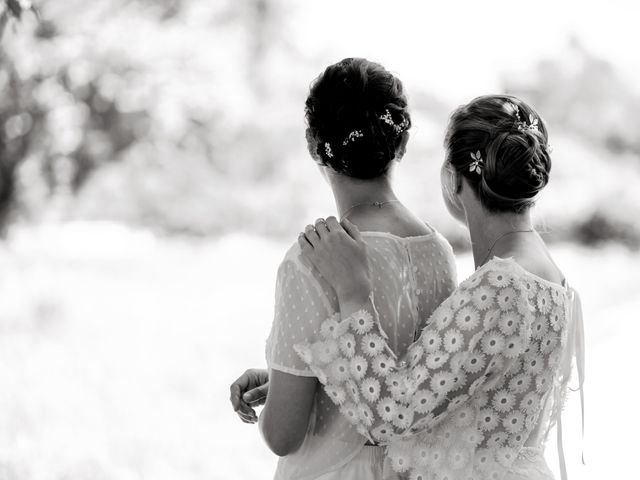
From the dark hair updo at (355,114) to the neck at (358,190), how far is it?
32mm

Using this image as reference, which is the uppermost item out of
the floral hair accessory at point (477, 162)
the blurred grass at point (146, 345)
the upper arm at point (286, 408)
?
the floral hair accessory at point (477, 162)

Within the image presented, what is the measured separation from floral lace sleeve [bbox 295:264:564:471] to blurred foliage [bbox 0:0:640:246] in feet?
12.0

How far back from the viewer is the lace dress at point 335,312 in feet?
4.37

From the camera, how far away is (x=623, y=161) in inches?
201

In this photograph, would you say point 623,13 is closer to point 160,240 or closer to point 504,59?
point 504,59

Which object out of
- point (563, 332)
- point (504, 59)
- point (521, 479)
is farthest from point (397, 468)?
point (504, 59)

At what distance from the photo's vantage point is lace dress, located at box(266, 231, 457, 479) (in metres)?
1.33

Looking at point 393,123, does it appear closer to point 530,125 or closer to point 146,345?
point 530,125

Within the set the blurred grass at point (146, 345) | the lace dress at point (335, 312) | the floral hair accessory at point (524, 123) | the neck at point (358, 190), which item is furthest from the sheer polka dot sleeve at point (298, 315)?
the blurred grass at point (146, 345)

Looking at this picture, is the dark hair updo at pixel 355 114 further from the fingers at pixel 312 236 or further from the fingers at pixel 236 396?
the fingers at pixel 236 396

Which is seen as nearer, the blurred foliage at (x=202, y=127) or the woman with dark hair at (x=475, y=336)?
the woman with dark hair at (x=475, y=336)

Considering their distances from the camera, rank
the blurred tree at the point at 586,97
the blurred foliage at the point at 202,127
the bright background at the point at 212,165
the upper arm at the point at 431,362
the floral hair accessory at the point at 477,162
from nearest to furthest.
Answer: the upper arm at the point at 431,362 → the floral hair accessory at the point at 477,162 → the bright background at the point at 212,165 → the blurred foliage at the point at 202,127 → the blurred tree at the point at 586,97

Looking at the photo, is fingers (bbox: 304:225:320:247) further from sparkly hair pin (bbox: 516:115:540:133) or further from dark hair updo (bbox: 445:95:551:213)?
sparkly hair pin (bbox: 516:115:540:133)

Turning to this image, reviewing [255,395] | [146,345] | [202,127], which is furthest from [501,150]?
[202,127]
